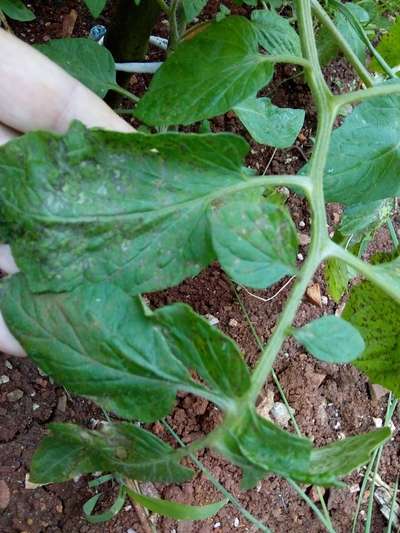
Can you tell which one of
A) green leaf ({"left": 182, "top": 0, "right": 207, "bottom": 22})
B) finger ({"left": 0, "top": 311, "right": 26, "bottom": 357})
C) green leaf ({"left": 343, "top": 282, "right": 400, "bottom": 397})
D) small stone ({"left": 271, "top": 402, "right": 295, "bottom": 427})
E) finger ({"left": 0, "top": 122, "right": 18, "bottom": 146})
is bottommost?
small stone ({"left": 271, "top": 402, "right": 295, "bottom": 427})

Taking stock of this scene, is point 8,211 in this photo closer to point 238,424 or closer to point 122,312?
point 122,312

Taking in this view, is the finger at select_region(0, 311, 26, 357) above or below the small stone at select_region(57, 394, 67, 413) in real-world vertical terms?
above

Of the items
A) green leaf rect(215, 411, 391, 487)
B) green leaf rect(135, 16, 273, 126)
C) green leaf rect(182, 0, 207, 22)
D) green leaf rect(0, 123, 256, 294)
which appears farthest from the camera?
green leaf rect(182, 0, 207, 22)

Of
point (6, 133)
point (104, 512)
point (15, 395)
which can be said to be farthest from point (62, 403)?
point (6, 133)

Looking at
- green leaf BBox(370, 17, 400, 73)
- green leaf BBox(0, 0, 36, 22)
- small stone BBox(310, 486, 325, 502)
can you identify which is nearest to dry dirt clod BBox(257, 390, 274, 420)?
small stone BBox(310, 486, 325, 502)

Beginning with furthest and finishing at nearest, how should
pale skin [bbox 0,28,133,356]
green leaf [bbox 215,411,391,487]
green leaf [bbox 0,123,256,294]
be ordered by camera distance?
1. pale skin [bbox 0,28,133,356]
2. green leaf [bbox 0,123,256,294]
3. green leaf [bbox 215,411,391,487]

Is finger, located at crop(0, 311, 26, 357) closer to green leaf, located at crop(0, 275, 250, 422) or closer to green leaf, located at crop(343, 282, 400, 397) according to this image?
green leaf, located at crop(0, 275, 250, 422)

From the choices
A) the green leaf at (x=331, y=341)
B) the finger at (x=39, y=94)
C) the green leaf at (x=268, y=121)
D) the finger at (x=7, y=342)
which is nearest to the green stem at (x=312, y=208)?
the green leaf at (x=331, y=341)

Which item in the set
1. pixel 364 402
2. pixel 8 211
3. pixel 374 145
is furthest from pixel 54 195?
pixel 364 402

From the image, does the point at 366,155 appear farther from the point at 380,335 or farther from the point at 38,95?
the point at 38,95
